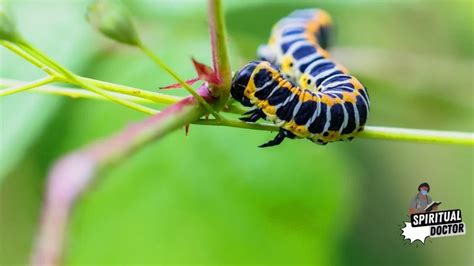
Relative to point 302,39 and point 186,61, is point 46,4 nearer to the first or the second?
point 186,61

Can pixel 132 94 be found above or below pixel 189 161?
below

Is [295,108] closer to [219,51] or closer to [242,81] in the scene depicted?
[242,81]

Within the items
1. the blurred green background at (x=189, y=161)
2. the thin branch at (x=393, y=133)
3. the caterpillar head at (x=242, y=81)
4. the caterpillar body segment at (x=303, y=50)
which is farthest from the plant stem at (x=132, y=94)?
the blurred green background at (x=189, y=161)

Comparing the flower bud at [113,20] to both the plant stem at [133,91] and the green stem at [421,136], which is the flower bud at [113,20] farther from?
the green stem at [421,136]

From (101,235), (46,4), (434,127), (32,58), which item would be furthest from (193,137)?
(32,58)

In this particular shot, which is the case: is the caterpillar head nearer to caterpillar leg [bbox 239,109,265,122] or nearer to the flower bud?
caterpillar leg [bbox 239,109,265,122]

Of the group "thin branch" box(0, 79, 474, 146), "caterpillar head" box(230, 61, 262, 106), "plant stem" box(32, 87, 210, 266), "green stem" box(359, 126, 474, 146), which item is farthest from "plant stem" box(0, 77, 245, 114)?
"plant stem" box(32, 87, 210, 266)

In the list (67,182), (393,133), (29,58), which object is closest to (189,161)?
(393,133)
